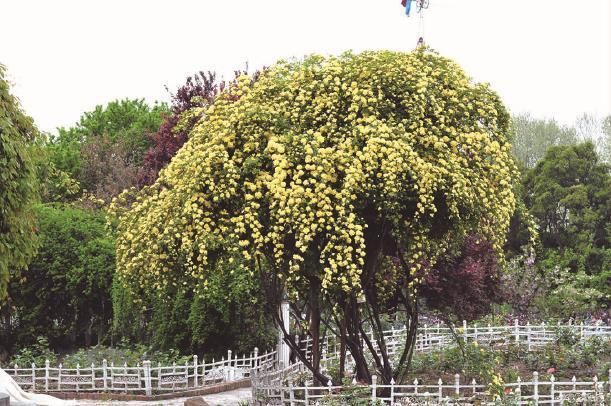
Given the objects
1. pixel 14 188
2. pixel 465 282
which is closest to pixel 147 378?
pixel 14 188

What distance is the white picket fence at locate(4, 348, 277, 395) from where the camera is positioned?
20.7 meters

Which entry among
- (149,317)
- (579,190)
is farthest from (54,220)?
(579,190)

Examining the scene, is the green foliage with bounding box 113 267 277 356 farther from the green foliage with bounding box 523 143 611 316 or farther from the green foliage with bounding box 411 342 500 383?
the green foliage with bounding box 523 143 611 316

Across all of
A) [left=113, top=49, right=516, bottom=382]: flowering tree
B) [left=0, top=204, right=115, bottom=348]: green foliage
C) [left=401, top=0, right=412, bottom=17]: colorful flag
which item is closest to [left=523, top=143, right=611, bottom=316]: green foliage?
[left=401, top=0, right=412, bottom=17]: colorful flag

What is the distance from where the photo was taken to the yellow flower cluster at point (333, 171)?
13.0 metres

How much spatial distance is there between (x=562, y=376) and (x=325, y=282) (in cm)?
871

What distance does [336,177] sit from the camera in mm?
13156

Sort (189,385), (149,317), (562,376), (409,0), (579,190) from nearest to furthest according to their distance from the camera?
(562,376) → (189,385) → (149,317) → (409,0) → (579,190)

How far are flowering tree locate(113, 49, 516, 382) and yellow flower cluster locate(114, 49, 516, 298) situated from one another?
0.07ft

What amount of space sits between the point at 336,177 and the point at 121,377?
33.1 ft

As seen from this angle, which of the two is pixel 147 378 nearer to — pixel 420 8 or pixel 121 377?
pixel 121 377

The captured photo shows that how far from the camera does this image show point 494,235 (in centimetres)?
1445

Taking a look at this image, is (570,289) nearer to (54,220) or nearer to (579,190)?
(579,190)

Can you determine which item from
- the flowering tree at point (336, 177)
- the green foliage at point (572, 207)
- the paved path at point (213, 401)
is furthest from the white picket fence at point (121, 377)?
the green foliage at point (572, 207)
